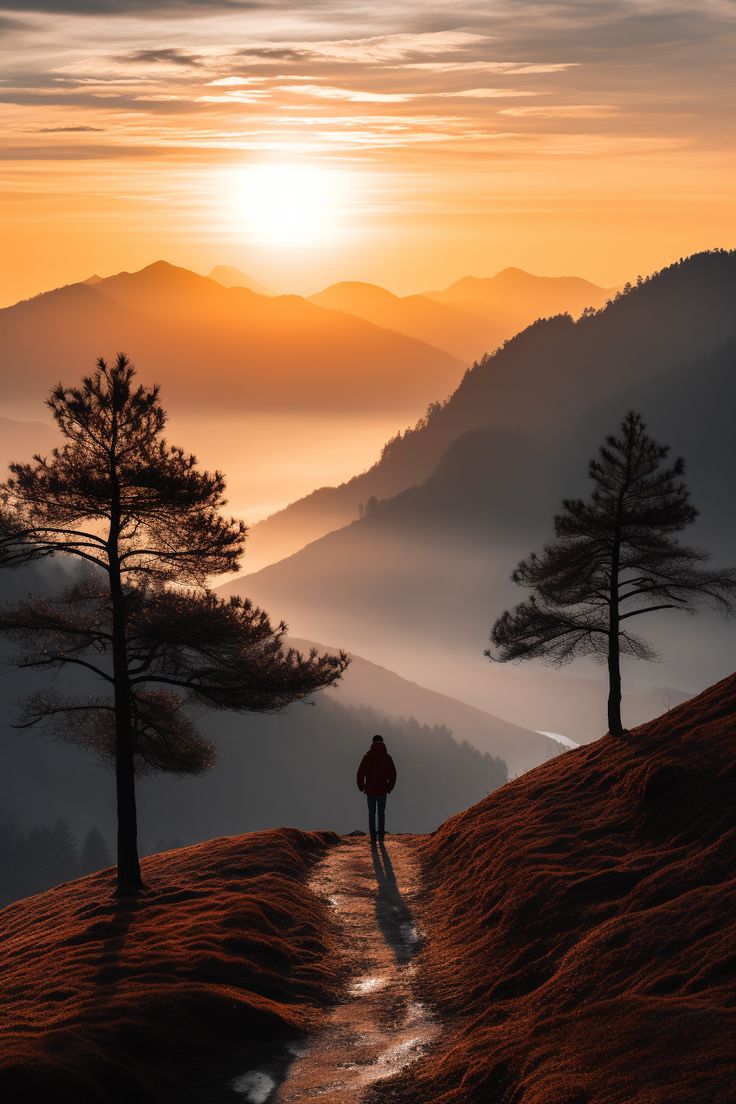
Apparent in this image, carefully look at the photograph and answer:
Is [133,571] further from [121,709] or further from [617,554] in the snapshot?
[617,554]

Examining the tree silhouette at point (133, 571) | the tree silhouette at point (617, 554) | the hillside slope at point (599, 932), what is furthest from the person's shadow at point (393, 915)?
the tree silhouette at point (617, 554)

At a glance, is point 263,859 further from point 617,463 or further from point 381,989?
point 617,463

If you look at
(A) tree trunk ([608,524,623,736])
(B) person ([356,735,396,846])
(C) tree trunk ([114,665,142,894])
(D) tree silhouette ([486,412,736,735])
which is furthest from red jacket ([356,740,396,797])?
(D) tree silhouette ([486,412,736,735])

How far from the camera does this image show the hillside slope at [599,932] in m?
13.4

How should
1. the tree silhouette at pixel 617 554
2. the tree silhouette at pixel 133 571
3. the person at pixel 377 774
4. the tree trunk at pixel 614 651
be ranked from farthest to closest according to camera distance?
the tree silhouette at pixel 617 554 < the tree trunk at pixel 614 651 < the person at pixel 377 774 < the tree silhouette at pixel 133 571

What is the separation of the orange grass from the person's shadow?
1.26 metres

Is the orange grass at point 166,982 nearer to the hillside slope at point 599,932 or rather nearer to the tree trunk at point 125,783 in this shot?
the tree trunk at point 125,783

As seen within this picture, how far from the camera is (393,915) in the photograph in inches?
952

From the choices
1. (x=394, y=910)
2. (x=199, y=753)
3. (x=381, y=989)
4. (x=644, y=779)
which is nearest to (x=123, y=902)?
(x=199, y=753)

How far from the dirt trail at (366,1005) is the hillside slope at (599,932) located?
1.66 feet

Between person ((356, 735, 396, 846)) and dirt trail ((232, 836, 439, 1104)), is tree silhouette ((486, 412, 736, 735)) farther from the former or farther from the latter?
dirt trail ((232, 836, 439, 1104))

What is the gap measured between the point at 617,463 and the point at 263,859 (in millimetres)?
16204

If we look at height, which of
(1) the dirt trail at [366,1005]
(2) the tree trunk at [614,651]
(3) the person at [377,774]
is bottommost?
(1) the dirt trail at [366,1005]

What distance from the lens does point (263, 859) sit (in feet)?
92.4
